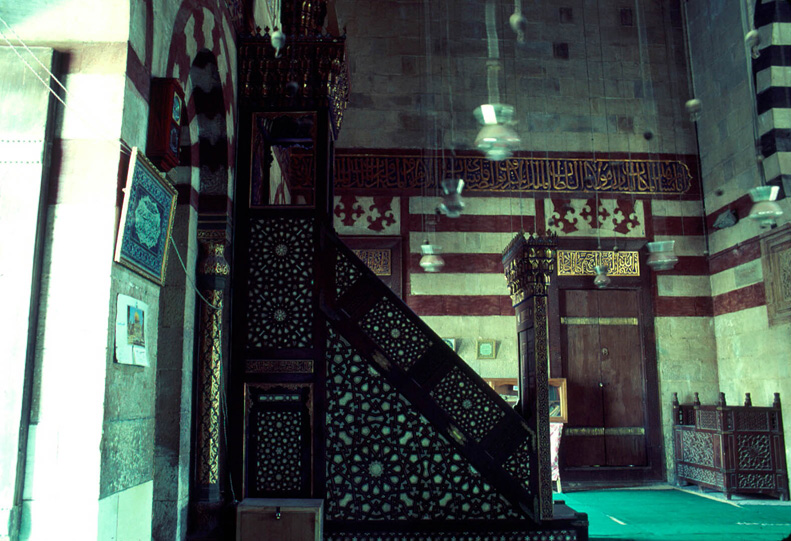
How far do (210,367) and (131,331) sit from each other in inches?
49.0

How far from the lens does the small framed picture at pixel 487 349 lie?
7.24m

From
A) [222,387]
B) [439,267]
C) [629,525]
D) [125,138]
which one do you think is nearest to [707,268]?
[439,267]

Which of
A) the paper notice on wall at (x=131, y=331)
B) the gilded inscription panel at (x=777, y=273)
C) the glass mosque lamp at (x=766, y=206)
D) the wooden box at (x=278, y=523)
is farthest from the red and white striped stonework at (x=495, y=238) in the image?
the paper notice on wall at (x=131, y=331)

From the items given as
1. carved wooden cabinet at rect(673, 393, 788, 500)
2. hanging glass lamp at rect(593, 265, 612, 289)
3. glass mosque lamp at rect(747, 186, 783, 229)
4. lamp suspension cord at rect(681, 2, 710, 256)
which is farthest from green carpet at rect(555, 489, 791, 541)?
lamp suspension cord at rect(681, 2, 710, 256)

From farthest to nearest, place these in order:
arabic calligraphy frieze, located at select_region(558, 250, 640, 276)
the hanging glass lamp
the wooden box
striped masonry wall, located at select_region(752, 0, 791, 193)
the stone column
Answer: arabic calligraphy frieze, located at select_region(558, 250, 640, 276)
the hanging glass lamp
striped masonry wall, located at select_region(752, 0, 791, 193)
the stone column
the wooden box

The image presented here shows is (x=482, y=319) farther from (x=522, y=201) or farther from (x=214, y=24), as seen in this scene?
(x=214, y=24)

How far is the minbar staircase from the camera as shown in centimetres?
342

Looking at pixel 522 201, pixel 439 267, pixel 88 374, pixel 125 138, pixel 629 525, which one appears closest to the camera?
pixel 88 374

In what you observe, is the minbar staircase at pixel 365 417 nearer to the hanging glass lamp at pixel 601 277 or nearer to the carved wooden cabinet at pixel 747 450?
the carved wooden cabinet at pixel 747 450

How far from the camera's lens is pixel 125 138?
209cm

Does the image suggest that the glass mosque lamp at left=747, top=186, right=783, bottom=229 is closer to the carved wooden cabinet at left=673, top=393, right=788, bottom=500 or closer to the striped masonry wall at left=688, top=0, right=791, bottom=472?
the striped masonry wall at left=688, top=0, right=791, bottom=472

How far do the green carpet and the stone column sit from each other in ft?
8.84

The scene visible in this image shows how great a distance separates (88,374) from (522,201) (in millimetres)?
6233

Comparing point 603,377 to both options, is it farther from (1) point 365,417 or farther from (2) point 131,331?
(2) point 131,331
